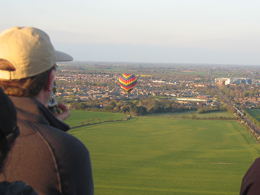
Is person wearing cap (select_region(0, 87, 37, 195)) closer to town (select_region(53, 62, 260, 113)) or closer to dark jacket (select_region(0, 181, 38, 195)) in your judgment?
dark jacket (select_region(0, 181, 38, 195))

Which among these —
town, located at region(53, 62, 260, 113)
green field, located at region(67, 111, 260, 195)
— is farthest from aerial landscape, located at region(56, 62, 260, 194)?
town, located at region(53, 62, 260, 113)

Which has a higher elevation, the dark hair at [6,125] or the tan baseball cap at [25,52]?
the tan baseball cap at [25,52]

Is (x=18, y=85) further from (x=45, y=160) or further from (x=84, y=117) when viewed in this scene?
(x=84, y=117)

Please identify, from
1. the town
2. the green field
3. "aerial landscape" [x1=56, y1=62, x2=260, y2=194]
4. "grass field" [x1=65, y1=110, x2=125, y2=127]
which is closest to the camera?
the green field

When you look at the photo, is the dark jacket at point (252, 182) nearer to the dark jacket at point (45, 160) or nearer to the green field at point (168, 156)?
the dark jacket at point (45, 160)

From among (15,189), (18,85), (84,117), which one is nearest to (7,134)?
(15,189)

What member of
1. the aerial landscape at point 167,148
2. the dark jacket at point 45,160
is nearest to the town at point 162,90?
the aerial landscape at point 167,148
